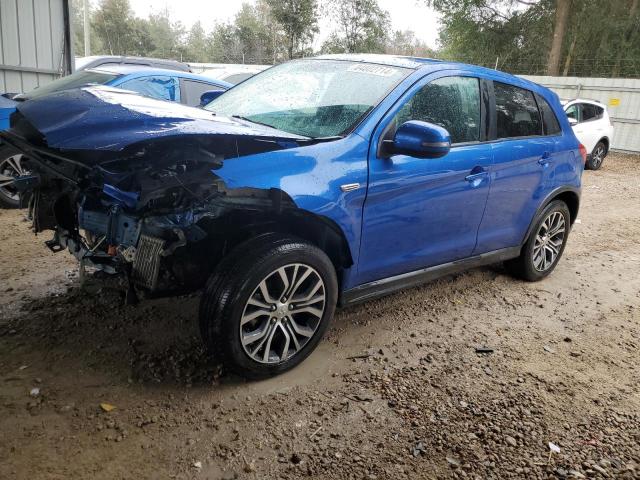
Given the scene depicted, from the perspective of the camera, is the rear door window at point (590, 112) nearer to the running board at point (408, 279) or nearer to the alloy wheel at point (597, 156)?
the alloy wheel at point (597, 156)

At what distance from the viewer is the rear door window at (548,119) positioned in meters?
4.28

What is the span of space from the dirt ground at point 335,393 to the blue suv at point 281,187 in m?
0.36

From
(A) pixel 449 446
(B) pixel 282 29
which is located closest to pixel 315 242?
(A) pixel 449 446

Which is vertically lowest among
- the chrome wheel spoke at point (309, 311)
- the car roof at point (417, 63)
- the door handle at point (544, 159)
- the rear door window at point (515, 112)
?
the chrome wheel spoke at point (309, 311)

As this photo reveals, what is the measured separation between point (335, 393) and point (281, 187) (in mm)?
1175

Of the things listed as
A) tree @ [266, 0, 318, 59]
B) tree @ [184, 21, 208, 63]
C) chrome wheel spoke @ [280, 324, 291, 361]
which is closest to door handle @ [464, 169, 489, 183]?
chrome wheel spoke @ [280, 324, 291, 361]

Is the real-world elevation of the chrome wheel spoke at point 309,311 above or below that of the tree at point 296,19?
below

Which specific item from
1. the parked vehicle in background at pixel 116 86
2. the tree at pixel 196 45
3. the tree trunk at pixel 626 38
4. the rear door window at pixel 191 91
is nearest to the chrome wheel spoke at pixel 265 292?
the parked vehicle in background at pixel 116 86

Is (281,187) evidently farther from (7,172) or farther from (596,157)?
(596,157)

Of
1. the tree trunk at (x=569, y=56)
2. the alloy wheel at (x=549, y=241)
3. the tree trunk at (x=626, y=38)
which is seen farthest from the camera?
the tree trunk at (x=569, y=56)

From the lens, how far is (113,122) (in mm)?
2438

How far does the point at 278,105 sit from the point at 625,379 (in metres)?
2.85

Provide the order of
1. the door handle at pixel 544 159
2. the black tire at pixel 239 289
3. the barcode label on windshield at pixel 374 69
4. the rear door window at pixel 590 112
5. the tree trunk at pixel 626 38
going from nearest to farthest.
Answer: the black tire at pixel 239 289 → the barcode label on windshield at pixel 374 69 → the door handle at pixel 544 159 → the rear door window at pixel 590 112 → the tree trunk at pixel 626 38

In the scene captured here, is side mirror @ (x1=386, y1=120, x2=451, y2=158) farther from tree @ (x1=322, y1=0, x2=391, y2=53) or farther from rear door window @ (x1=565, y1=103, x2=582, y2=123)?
tree @ (x1=322, y1=0, x2=391, y2=53)
